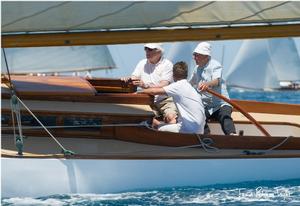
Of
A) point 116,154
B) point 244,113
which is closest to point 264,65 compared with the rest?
point 244,113

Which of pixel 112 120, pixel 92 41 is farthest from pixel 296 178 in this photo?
pixel 92 41

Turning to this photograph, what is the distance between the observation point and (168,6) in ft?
27.5

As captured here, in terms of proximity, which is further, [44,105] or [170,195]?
[44,105]

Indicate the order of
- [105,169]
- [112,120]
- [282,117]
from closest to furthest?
[105,169]
[112,120]
[282,117]

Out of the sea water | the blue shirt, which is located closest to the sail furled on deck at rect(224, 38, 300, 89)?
the blue shirt

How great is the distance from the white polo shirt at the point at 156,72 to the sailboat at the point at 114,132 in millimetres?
556

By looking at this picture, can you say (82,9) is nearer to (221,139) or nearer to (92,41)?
(92,41)

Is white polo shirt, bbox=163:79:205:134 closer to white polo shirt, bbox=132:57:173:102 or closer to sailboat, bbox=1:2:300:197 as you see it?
sailboat, bbox=1:2:300:197

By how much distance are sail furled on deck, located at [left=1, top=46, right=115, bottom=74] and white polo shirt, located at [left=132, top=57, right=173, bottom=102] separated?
19899 millimetres

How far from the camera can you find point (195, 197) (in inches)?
311

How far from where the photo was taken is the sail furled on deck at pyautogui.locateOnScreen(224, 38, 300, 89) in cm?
5238

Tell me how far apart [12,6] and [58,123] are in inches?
49.1

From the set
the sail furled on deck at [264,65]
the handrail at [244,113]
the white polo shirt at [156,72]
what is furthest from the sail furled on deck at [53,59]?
the sail furled on deck at [264,65]

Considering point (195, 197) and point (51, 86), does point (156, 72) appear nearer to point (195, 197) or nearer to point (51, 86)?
point (51, 86)
